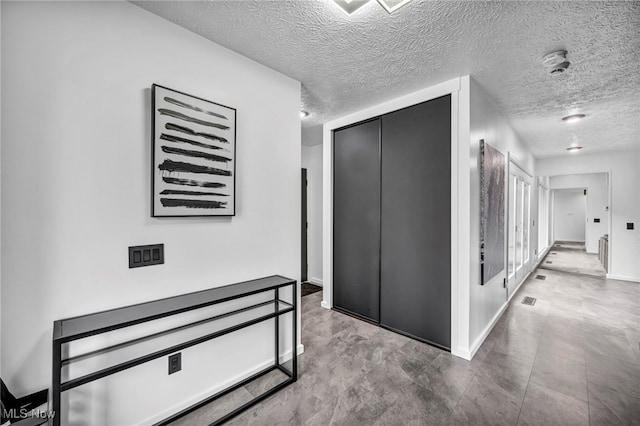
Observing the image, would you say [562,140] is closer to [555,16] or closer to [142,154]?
[555,16]

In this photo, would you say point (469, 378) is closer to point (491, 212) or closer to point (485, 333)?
point (485, 333)

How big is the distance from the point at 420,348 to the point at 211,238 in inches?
89.7

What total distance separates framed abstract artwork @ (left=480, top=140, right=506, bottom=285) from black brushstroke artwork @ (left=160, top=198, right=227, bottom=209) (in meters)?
2.52

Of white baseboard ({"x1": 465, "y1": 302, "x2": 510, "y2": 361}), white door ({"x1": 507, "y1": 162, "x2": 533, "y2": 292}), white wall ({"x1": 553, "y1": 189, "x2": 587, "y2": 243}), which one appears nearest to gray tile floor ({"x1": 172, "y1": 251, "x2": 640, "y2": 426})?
white baseboard ({"x1": 465, "y1": 302, "x2": 510, "y2": 361})

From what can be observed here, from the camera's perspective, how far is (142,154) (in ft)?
5.23

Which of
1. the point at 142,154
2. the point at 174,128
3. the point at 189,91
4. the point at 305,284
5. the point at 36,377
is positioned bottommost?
the point at 305,284

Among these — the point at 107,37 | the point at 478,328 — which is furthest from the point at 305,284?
the point at 107,37

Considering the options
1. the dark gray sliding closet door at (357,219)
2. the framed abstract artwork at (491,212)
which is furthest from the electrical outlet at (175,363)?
the framed abstract artwork at (491,212)

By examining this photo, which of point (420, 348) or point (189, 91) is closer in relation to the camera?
point (189, 91)

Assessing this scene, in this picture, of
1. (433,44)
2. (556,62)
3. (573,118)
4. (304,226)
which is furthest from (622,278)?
(433,44)

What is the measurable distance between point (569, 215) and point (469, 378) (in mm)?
13728

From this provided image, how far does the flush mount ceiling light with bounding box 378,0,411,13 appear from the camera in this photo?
150 centimetres

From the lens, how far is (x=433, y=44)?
1.94m

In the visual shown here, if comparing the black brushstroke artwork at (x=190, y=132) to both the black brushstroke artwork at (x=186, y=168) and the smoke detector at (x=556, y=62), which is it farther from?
the smoke detector at (x=556, y=62)
